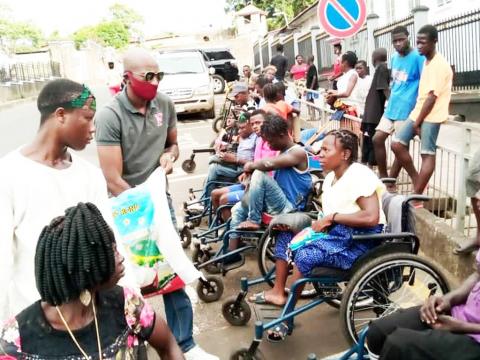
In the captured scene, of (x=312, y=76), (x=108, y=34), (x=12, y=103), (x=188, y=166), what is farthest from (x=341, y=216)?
(x=108, y=34)

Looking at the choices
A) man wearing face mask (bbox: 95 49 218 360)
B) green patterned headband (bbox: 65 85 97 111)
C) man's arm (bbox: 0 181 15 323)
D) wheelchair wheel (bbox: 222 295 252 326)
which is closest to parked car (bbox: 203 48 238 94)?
wheelchair wheel (bbox: 222 295 252 326)

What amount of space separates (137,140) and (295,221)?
4.31 feet

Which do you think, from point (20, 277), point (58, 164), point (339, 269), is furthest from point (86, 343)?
point (339, 269)

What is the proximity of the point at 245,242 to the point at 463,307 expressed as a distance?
2429 mm

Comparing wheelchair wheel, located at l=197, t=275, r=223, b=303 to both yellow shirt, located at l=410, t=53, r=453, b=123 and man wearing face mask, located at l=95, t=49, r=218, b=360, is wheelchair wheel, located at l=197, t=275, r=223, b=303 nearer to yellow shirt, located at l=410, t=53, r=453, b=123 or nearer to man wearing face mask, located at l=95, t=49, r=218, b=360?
man wearing face mask, located at l=95, t=49, r=218, b=360

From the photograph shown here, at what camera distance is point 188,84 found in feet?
50.1

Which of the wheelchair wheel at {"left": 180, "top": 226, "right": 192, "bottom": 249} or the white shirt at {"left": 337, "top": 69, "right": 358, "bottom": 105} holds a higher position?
the white shirt at {"left": 337, "top": 69, "right": 358, "bottom": 105}

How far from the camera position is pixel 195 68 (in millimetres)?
15891

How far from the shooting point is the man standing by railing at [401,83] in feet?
18.0

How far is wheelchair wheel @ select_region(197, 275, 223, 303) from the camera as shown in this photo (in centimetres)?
451

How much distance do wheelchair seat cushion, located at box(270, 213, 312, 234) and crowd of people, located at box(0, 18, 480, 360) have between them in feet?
0.31

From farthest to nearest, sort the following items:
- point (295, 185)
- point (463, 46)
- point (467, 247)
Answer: point (463, 46) → point (295, 185) → point (467, 247)

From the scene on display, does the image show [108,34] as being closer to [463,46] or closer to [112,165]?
[463,46]

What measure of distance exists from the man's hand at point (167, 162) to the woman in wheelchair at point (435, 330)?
1504 mm
